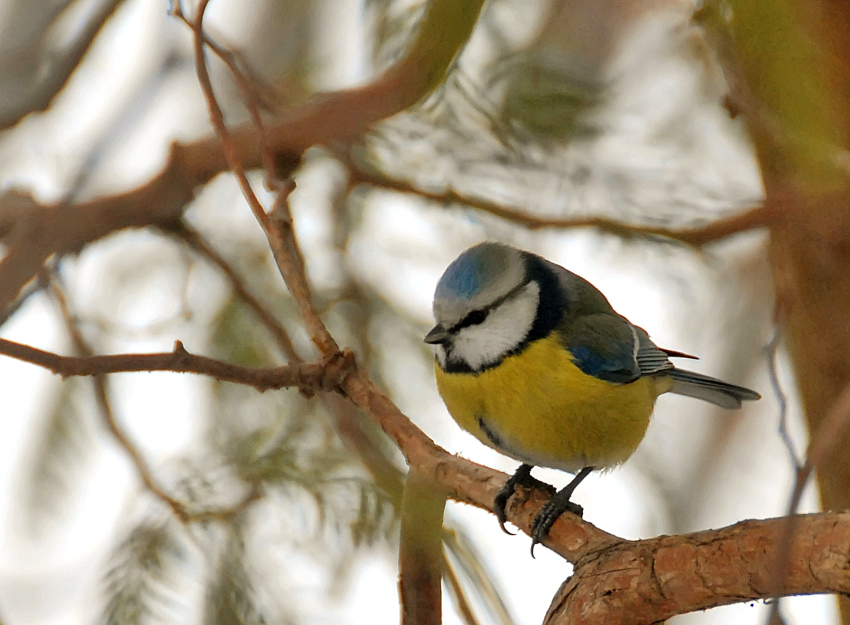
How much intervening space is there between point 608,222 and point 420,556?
482mm

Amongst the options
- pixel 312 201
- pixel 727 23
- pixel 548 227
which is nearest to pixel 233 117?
pixel 312 201

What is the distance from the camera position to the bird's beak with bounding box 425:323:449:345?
1161mm

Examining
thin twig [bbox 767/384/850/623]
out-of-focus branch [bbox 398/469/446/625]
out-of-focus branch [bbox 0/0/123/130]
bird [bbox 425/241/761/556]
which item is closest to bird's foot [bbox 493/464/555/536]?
bird [bbox 425/241/761/556]

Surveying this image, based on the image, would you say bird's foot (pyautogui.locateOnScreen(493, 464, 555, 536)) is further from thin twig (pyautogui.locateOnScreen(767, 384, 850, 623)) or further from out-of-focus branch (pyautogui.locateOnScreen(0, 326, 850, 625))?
thin twig (pyautogui.locateOnScreen(767, 384, 850, 623))

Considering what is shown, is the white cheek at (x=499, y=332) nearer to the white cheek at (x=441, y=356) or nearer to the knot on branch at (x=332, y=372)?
the white cheek at (x=441, y=356)

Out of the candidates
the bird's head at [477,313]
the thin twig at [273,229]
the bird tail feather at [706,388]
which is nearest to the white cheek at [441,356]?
the bird's head at [477,313]

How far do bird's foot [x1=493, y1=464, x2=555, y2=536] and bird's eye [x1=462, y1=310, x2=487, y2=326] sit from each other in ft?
0.69

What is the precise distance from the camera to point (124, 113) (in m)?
1.18

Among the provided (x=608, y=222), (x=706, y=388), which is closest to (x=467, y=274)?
(x=608, y=222)

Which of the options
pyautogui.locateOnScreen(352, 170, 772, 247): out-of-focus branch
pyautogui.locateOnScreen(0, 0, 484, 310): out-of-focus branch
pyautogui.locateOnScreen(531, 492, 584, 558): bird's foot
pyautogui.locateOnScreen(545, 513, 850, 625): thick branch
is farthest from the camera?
pyautogui.locateOnScreen(352, 170, 772, 247): out-of-focus branch

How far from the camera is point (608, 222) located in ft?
3.67

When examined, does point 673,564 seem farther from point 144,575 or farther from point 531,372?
point 144,575

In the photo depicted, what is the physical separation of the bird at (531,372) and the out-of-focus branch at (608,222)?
0.17 ft

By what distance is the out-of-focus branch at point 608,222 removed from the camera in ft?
3.56
